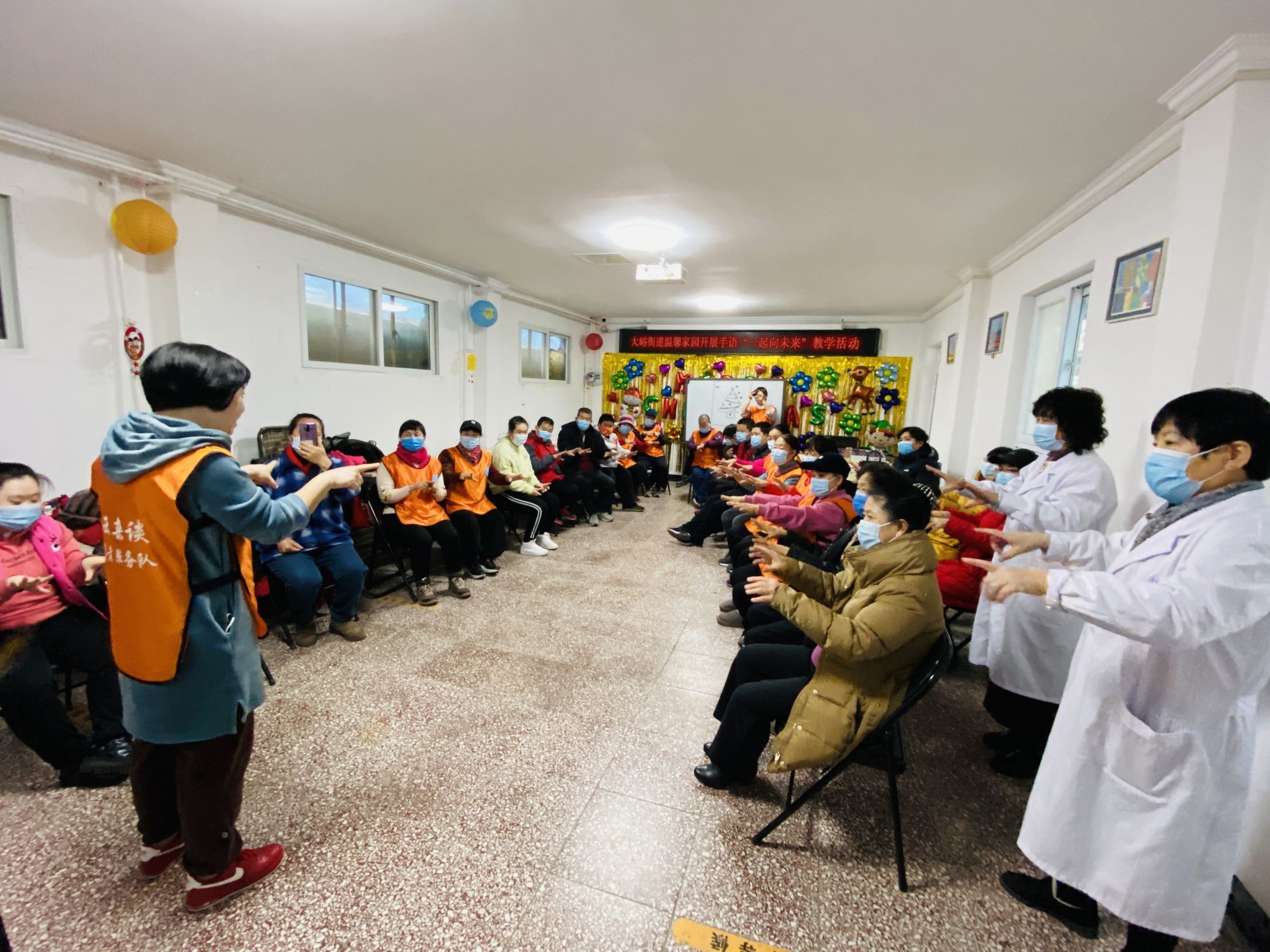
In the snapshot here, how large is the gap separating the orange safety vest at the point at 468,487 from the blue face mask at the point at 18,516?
86.0 inches

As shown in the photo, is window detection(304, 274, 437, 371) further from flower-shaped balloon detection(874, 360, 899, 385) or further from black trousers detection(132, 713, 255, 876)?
flower-shaped balloon detection(874, 360, 899, 385)

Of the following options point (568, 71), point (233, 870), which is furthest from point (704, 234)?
point (233, 870)

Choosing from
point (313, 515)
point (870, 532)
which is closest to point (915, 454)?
point (870, 532)

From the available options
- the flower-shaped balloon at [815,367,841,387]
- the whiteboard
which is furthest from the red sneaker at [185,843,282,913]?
the flower-shaped balloon at [815,367,841,387]

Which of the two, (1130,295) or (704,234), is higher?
(704,234)

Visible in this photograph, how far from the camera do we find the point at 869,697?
1490 millimetres

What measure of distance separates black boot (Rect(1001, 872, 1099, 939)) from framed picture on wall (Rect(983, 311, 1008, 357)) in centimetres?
395

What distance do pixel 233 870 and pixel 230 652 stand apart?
26.7 inches

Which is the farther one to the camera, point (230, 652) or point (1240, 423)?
point (230, 652)

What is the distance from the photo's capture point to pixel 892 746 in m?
1.58

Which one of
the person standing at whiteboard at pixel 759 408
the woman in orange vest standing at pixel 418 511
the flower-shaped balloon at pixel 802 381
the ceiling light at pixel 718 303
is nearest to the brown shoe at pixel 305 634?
the woman in orange vest standing at pixel 418 511

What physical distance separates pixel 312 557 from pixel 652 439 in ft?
16.5

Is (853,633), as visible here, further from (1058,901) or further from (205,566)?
(205,566)

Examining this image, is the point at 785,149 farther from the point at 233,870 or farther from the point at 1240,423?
the point at 233,870
